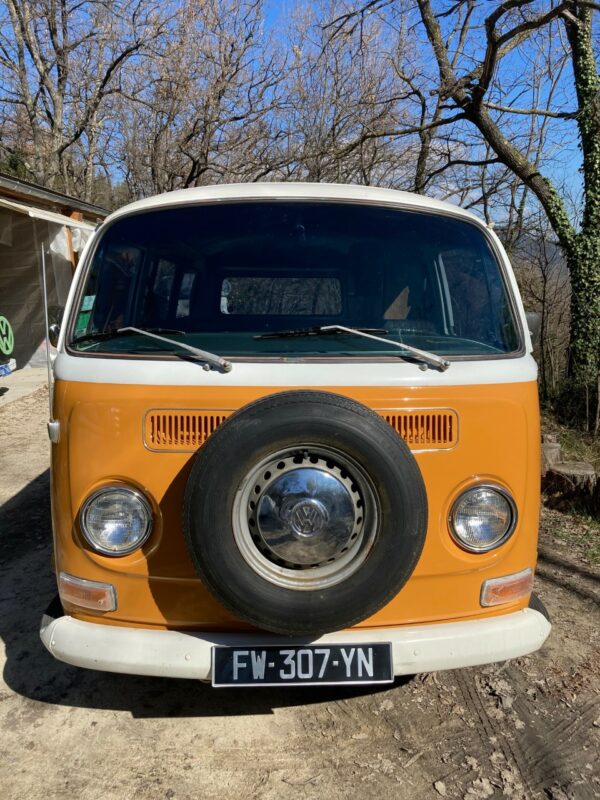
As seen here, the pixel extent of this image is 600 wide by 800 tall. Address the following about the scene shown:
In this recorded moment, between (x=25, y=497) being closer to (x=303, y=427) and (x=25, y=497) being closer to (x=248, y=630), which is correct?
(x=248, y=630)

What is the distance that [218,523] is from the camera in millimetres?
2164

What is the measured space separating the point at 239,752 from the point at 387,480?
1.34 metres

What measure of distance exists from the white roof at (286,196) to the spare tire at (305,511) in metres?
1.18

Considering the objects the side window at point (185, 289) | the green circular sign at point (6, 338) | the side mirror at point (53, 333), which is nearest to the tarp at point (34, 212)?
the green circular sign at point (6, 338)

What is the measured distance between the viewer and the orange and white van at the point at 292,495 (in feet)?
7.18

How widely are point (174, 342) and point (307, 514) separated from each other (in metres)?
0.88

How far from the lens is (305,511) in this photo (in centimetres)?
221

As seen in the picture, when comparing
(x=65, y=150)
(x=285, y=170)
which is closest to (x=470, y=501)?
(x=285, y=170)

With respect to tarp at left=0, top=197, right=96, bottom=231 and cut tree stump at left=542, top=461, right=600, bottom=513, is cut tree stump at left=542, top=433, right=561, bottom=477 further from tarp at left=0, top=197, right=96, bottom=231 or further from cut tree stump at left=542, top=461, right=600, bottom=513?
tarp at left=0, top=197, right=96, bottom=231

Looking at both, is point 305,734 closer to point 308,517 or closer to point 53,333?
point 308,517

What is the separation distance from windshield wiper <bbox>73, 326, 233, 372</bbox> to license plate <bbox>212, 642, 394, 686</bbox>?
3.52 feet

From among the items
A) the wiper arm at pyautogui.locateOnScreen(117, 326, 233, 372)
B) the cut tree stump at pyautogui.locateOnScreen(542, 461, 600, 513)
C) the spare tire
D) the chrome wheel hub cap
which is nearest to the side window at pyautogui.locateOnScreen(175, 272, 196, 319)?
the wiper arm at pyautogui.locateOnScreen(117, 326, 233, 372)

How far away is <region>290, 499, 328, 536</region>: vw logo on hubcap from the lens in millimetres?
2207

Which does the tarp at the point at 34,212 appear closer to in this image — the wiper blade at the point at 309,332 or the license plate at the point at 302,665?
the wiper blade at the point at 309,332
